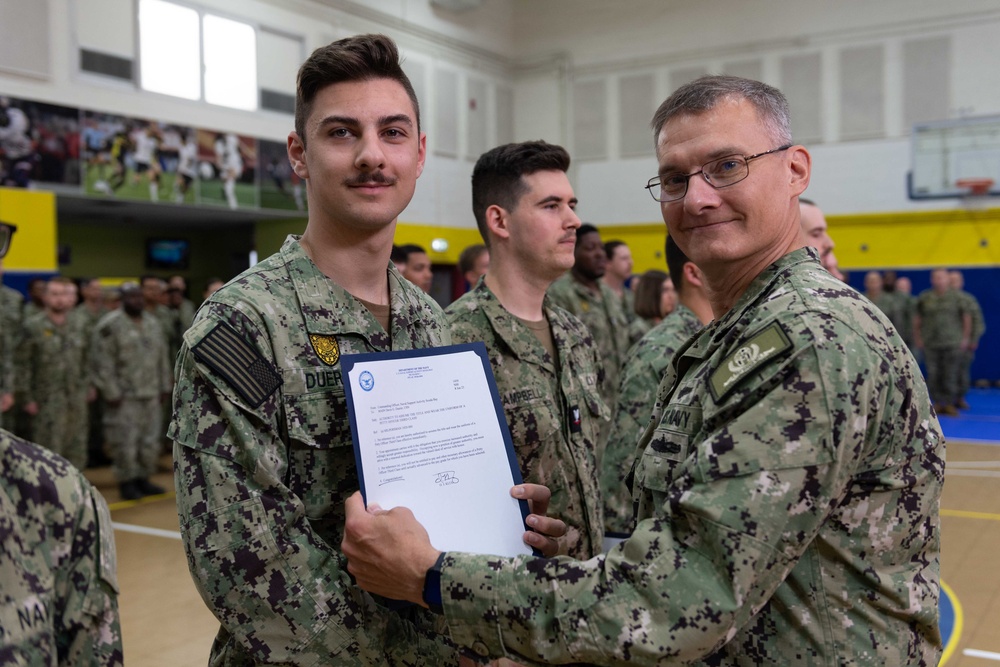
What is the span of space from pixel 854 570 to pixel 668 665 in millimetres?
365

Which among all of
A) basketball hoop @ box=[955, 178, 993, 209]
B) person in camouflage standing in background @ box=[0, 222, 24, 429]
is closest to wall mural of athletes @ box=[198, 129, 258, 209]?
person in camouflage standing in background @ box=[0, 222, 24, 429]

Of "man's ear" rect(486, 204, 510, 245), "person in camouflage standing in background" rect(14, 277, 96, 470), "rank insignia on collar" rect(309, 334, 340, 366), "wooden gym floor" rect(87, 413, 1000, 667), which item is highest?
"man's ear" rect(486, 204, 510, 245)

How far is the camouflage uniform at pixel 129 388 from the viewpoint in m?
7.96

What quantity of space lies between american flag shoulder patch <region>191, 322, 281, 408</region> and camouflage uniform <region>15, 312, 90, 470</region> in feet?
24.8

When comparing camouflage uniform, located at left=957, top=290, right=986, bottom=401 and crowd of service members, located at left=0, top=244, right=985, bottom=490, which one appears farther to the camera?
camouflage uniform, located at left=957, top=290, right=986, bottom=401

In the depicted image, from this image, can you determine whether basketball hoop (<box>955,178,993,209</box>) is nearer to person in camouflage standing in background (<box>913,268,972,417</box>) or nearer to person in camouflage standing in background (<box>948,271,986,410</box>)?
person in camouflage standing in background (<box>948,271,986,410</box>)

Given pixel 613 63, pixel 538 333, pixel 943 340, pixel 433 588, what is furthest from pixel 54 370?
pixel 613 63

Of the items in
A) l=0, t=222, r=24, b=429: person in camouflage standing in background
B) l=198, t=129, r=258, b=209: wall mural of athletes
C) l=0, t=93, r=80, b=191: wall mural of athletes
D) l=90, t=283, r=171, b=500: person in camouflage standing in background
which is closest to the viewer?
l=0, t=222, r=24, b=429: person in camouflage standing in background

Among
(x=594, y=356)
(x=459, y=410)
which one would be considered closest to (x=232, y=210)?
(x=594, y=356)

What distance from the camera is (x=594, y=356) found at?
3410mm

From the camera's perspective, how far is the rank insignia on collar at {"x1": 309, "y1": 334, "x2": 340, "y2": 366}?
1731 millimetres

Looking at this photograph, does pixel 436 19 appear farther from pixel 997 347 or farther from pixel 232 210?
pixel 997 347

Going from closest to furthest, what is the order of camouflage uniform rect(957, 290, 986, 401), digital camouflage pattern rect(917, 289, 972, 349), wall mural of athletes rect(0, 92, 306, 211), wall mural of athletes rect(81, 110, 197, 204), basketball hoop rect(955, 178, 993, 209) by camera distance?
wall mural of athletes rect(0, 92, 306, 211)
wall mural of athletes rect(81, 110, 197, 204)
digital camouflage pattern rect(917, 289, 972, 349)
camouflage uniform rect(957, 290, 986, 401)
basketball hoop rect(955, 178, 993, 209)

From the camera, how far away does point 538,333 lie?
309cm
